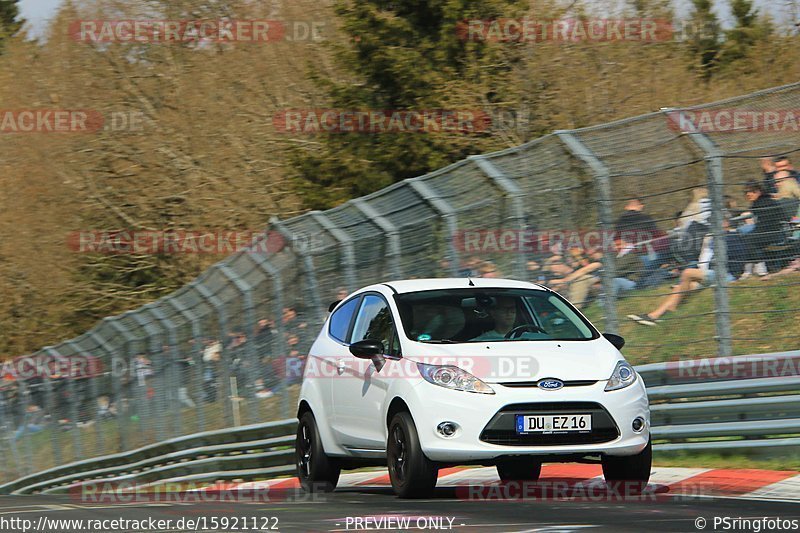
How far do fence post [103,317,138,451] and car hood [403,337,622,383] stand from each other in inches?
518

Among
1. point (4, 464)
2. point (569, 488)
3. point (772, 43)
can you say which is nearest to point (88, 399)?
point (4, 464)

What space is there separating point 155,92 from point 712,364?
106 feet

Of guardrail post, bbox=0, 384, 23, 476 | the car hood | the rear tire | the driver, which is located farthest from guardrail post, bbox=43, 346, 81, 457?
the car hood

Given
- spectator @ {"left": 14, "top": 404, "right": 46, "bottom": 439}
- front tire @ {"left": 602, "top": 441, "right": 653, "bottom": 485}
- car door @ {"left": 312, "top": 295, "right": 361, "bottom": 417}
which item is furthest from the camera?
spectator @ {"left": 14, "top": 404, "right": 46, "bottom": 439}

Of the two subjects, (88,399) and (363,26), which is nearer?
(88,399)

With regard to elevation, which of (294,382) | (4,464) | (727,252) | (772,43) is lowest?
(4,464)

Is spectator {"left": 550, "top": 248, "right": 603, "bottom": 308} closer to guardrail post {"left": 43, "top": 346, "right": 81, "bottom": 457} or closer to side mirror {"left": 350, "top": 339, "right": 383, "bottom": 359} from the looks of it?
→ side mirror {"left": 350, "top": 339, "right": 383, "bottom": 359}

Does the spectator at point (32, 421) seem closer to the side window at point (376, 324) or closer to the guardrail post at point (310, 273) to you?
the guardrail post at point (310, 273)

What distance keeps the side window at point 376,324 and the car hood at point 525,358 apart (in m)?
0.49

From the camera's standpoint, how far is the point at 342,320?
459 inches

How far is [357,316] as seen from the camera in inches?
444

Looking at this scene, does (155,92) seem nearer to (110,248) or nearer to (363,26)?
(110,248)

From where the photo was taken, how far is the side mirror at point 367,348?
10.0m

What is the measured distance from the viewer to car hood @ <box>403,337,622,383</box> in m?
9.29
